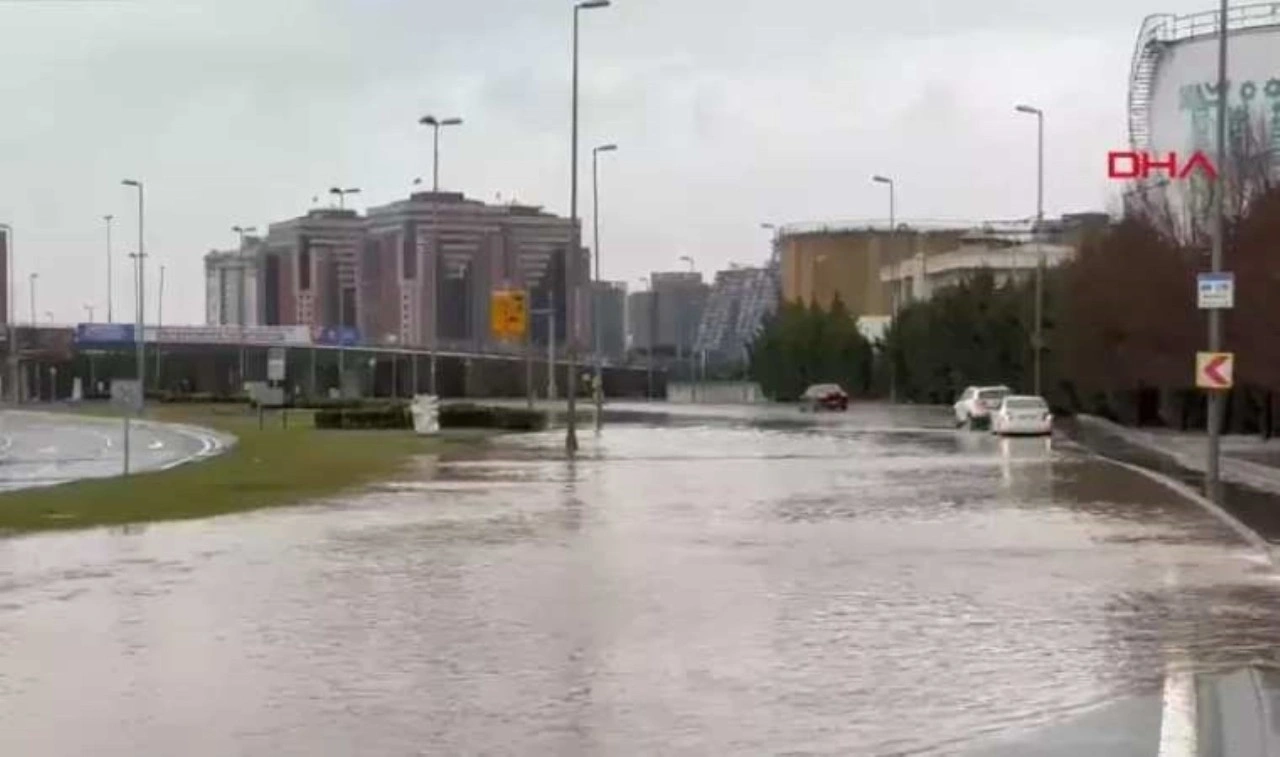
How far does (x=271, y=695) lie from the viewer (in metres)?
11.6

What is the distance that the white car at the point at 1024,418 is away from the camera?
55938mm

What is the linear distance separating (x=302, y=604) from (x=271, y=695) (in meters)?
4.47

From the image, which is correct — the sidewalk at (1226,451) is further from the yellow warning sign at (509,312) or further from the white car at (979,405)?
the yellow warning sign at (509,312)

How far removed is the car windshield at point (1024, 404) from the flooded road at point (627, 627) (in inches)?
1120

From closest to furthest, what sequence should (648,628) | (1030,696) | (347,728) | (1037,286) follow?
1. (347,728)
2. (1030,696)
3. (648,628)
4. (1037,286)

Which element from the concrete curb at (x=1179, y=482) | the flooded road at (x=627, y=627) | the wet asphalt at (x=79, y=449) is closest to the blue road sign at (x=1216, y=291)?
the concrete curb at (x=1179, y=482)

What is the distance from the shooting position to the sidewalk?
33.3 meters

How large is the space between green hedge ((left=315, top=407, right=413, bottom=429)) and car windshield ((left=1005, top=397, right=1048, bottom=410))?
64.3 ft

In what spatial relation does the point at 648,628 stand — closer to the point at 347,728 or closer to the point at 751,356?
the point at 347,728

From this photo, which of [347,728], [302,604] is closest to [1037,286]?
[302,604]

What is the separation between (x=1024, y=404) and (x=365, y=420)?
2180 cm

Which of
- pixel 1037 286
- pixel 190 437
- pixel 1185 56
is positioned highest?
pixel 1185 56

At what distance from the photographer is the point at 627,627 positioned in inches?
575

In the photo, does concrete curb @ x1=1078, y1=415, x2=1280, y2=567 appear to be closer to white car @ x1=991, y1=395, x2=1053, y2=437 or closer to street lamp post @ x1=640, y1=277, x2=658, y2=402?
white car @ x1=991, y1=395, x2=1053, y2=437
